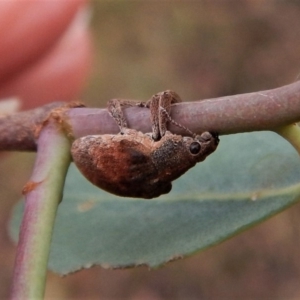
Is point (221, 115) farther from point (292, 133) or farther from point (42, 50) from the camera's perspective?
point (42, 50)

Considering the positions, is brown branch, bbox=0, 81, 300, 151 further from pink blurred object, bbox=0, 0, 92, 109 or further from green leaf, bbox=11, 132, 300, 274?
pink blurred object, bbox=0, 0, 92, 109

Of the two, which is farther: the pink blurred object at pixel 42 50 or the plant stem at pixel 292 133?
the pink blurred object at pixel 42 50

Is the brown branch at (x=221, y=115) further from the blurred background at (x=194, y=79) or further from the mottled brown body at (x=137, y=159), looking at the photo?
the blurred background at (x=194, y=79)

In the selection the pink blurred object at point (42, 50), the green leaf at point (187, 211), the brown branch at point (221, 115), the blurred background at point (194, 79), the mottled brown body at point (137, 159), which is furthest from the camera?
the blurred background at point (194, 79)

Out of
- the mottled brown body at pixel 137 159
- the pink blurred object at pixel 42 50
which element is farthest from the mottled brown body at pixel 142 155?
the pink blurred object at pixel 42 50

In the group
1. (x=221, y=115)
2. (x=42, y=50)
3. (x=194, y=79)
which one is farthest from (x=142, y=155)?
(x=194, y=79)

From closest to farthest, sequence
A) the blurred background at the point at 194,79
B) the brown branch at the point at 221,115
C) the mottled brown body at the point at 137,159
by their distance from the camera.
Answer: the brown branch at the point at 221,115, the mottled brown body at the point at 137,159, the blurred background at the point at 194,79

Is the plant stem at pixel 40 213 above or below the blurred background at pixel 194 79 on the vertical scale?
below
